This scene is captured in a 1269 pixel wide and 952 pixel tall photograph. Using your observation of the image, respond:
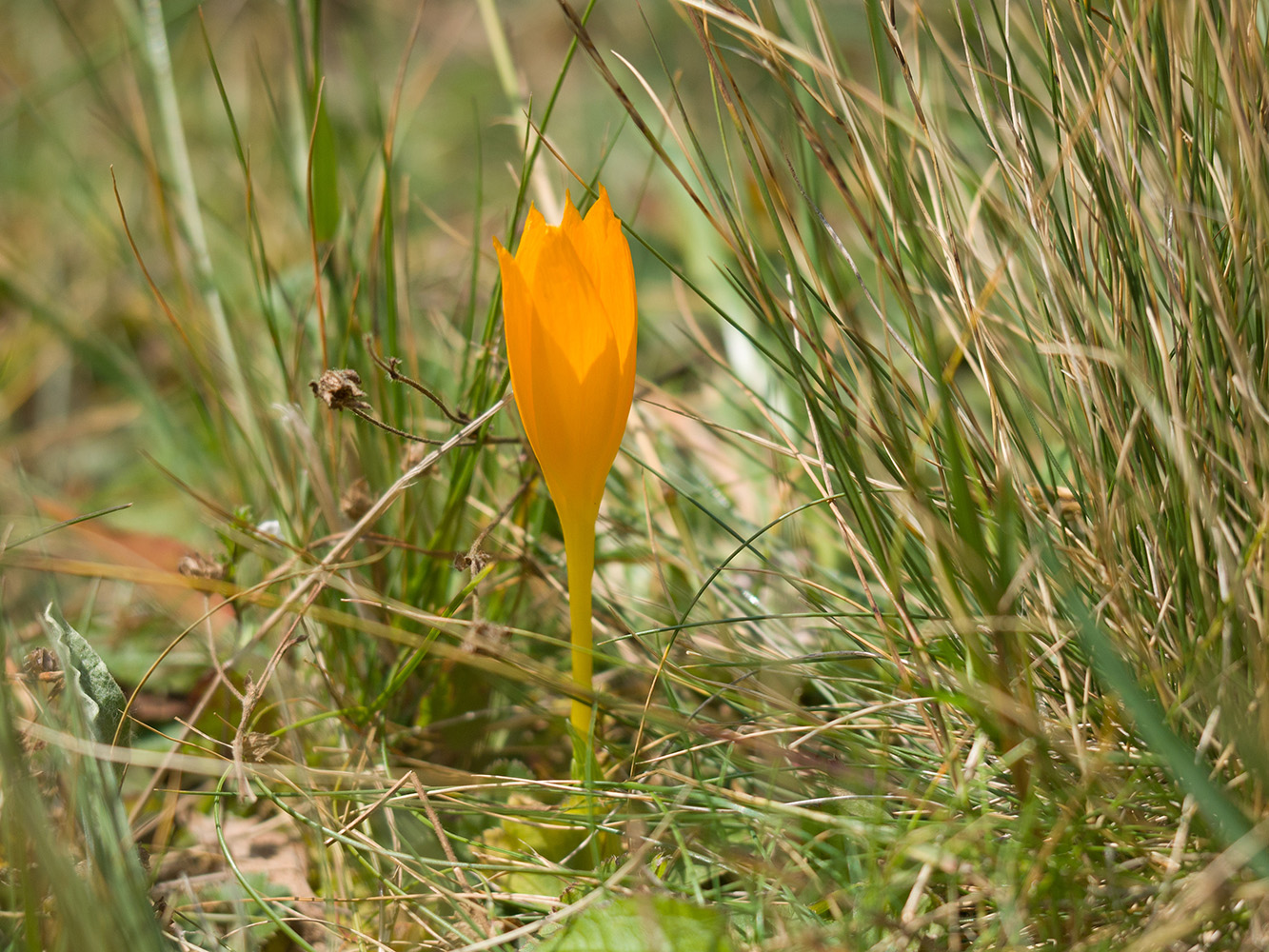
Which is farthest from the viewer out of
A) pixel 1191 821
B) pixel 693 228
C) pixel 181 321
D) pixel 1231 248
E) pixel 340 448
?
pixel 693 228

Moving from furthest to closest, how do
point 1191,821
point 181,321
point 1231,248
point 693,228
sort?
point 693,228 → point 181,321 → point 1231,248 → point 1191,821

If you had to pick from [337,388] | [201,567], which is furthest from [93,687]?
[337,388]

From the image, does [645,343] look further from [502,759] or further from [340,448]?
[502,759]

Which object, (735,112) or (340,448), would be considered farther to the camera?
(340,448)

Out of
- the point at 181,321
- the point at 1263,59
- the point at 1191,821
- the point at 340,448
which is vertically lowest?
the point at 1191,821

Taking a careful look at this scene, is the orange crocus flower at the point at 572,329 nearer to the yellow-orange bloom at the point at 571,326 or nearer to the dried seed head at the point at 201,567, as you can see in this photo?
the yellow-orange bloom at the point at 571,326

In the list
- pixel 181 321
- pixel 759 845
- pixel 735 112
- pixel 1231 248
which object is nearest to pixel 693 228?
pixel 181 321

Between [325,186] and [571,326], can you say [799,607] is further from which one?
[325,186]

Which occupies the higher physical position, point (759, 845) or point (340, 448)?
point (340, 448)
